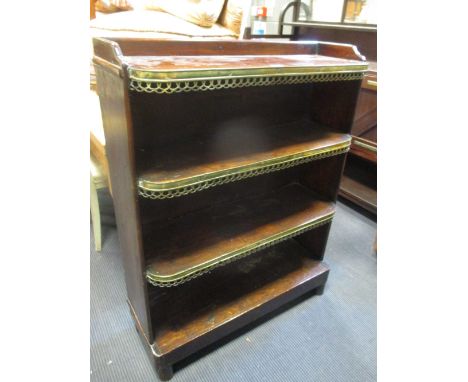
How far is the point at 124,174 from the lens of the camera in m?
0.85

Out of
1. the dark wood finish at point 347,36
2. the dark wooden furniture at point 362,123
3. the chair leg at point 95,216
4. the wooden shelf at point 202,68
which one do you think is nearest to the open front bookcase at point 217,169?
the wooden shelf at point 202,68

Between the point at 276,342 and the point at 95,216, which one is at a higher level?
the point at 95,216

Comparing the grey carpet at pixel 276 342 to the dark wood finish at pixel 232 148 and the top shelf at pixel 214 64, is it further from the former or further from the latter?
the top shelf at pixel 214 64

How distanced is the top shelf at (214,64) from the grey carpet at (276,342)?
0.96m

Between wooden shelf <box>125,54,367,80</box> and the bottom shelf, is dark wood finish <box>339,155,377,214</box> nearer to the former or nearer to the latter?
the bottom shelf

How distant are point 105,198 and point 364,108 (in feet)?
5.35

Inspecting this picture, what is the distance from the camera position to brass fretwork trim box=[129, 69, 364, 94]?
0.68 m

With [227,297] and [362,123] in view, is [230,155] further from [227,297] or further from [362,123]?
[362,123]

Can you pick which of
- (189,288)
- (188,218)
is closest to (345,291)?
(189,288)

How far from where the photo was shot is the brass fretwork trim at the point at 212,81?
2.22 ft

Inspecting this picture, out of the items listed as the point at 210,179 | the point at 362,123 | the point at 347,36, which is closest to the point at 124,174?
the point at 210,179

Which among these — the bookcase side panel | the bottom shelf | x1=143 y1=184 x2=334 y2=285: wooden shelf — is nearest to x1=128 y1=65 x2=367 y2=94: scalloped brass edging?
the bookcase side panel

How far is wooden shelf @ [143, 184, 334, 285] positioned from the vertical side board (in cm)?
8

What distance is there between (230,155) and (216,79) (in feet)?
0.84
